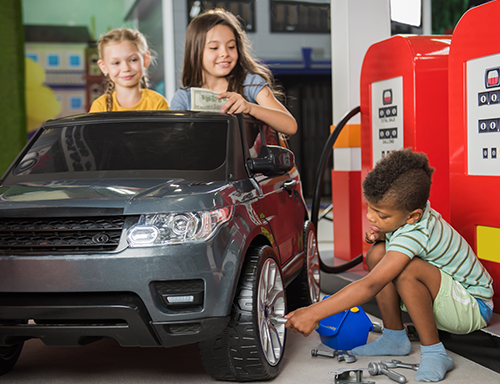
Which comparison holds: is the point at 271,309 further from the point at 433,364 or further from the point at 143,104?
the point at 143,104

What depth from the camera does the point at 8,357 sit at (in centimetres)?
300

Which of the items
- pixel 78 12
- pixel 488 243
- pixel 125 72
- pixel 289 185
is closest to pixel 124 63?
pixel 125 72

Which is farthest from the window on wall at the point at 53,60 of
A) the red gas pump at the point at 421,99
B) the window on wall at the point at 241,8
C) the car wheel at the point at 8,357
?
the car wheel at the point at 8,357

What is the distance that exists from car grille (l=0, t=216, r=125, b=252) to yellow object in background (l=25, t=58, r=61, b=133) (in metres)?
5.73

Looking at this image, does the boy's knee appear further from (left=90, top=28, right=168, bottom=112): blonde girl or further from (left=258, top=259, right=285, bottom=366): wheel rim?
(left=90, top=28, right=168, bottom=112): blonde girl

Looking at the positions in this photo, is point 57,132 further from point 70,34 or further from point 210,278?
point 70,34

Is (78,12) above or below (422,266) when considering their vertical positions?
above

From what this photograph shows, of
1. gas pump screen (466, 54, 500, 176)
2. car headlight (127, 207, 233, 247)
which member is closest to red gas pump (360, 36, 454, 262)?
gas pump screen (466, 54, 500, 176)

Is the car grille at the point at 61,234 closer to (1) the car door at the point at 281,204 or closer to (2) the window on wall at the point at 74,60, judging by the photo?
(1) the car door at the point at 281,204

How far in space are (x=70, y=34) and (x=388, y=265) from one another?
7.13 meters

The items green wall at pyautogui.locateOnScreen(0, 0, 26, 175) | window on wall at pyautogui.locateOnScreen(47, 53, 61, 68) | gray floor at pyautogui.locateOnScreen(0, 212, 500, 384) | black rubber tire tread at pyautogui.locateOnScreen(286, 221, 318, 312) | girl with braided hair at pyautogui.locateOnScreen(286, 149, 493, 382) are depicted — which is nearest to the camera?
girl with braided hair at pyautogui.locateOnScreen(286, 149, 493, 382)

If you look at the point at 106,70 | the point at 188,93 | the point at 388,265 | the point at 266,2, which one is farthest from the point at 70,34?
the point at 388,265

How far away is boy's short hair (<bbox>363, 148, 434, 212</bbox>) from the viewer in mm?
2670

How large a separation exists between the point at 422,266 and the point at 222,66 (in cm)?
192
